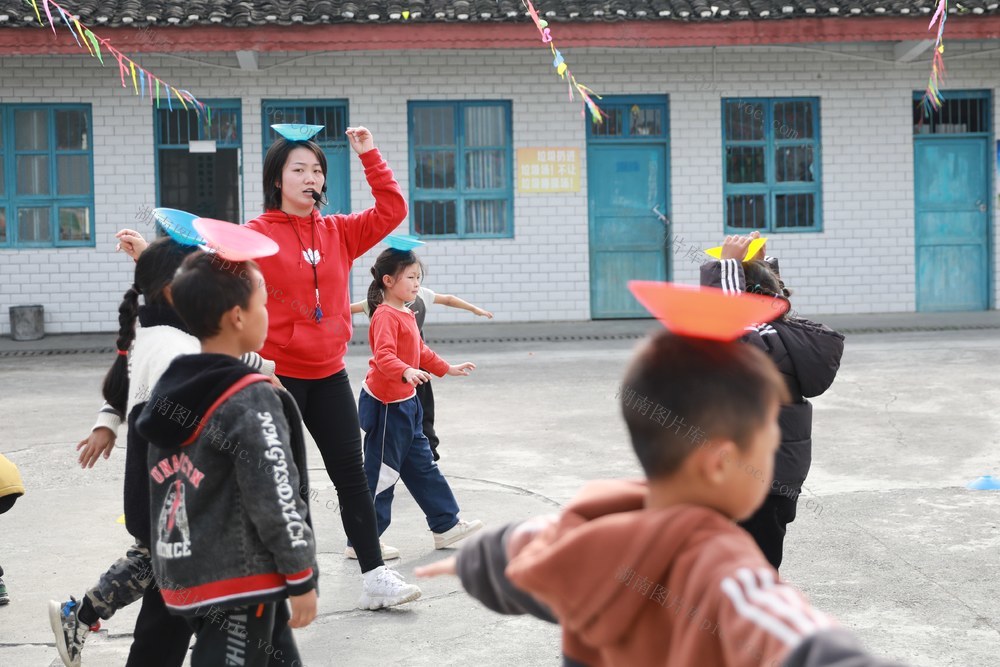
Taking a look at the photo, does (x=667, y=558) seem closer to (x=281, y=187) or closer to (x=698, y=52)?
(x=281, y=187)

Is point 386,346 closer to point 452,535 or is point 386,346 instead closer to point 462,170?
point 452,535

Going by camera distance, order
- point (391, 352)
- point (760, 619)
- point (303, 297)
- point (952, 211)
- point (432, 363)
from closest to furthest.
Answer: point (760, 619), point (303, 297), point (391, 352), point (432, 363), point (952, 211)

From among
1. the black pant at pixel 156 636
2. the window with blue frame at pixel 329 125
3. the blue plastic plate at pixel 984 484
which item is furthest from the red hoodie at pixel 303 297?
the window with blue frame at pixel 329 125

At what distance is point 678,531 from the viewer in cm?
172

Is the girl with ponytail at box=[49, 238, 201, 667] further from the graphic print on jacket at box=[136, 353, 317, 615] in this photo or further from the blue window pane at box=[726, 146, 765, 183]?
the blue window pane at box=[726, 146, 765, 183]

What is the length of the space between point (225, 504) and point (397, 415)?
7.94ft

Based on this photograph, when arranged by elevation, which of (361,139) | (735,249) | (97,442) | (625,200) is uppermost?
(625,200)

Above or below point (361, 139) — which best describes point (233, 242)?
below

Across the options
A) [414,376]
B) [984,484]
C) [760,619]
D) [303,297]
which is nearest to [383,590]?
[414,376]

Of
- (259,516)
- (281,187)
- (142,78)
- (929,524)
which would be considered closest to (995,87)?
(142,78)

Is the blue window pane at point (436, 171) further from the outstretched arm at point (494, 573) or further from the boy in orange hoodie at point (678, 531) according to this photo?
the boy in orange hoodie at point (678, 531)

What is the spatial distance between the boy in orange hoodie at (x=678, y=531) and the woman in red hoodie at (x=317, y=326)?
2483mm

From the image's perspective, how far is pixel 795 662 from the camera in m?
1.55

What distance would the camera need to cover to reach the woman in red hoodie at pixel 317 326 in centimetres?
427
